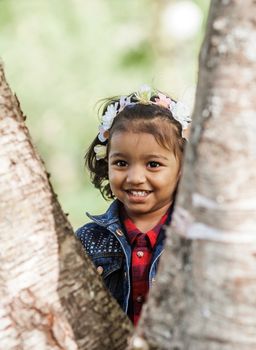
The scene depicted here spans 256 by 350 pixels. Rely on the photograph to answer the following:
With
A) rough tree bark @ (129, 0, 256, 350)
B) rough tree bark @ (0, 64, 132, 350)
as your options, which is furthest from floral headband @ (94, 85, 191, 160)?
rough tree bark @ (129, 0, 256, 350)

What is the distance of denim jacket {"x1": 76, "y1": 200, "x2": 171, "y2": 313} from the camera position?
124 inches

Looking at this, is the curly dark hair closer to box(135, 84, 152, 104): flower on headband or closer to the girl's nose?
box(135, 84, 152, 104): flower on headband

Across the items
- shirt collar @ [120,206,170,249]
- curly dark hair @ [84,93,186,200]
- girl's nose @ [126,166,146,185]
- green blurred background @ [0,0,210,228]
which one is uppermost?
green blurred background @ [0,0,210,228]

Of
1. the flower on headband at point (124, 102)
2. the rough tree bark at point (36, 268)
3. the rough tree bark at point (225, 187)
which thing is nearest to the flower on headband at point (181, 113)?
the flower on headband at point (124, 102)

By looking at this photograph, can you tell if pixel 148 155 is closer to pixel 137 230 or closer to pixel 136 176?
pixel 136 176

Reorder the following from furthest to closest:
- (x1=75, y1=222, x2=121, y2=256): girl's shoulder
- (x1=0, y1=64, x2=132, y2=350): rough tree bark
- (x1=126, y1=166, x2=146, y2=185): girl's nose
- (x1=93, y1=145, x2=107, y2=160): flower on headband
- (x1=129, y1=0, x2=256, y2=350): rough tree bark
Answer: (x1=93, y1=145, x2=107, y2=160): flower on headband
(x1=75, y1=222, x2=121, y2=256): girl's shoulder
(x1=126, y1=166, x2=146, y2=185): girl's nose
(x1=0, y1=64, x2=132, y2=350): rough tree bark
(x1=129, y1=0, x2=256, y2=350): rough tree bark

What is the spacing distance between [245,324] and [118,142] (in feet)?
4.97

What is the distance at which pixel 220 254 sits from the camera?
1763 mm

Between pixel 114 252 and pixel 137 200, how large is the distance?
0.61 feet

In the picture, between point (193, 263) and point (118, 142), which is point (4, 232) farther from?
point (118, 142)

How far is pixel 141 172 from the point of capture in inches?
123

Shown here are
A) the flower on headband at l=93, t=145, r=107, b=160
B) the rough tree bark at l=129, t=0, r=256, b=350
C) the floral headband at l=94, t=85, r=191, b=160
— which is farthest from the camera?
the flower on headband at l=93, t=145, r=107, b=160

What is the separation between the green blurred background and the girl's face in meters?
4.89

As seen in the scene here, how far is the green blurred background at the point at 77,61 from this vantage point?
27.8 ft
